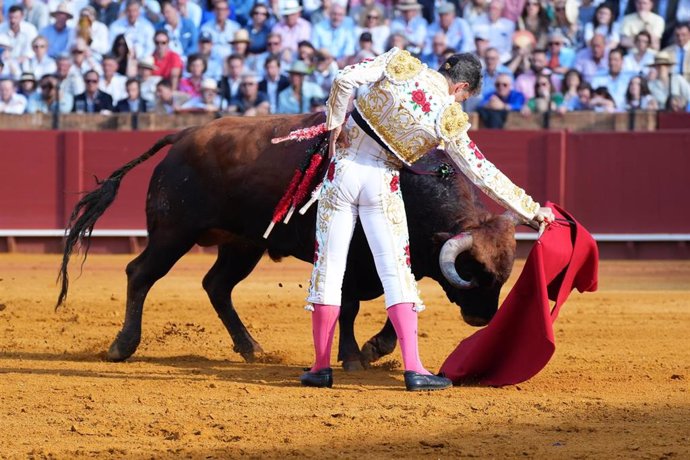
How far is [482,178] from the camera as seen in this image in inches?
197

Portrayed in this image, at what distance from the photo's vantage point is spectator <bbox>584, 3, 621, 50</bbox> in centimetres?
1217

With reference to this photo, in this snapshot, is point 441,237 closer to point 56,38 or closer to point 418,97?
point 418,97

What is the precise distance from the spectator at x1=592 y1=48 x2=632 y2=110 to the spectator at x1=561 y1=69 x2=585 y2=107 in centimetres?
16

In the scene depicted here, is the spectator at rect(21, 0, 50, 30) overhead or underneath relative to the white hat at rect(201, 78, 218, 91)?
overhead

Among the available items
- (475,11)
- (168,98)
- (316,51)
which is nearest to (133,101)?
(168,98)

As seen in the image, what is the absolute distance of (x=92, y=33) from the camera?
12578 mm

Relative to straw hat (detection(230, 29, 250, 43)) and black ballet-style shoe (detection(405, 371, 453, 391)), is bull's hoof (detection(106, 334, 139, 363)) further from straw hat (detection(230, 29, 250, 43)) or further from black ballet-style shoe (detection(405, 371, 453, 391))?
straw hat (detection(230, 29, 250, 43))

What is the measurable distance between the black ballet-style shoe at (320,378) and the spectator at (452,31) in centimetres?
731

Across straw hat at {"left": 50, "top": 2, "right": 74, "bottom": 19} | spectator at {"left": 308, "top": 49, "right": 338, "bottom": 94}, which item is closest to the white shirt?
straw hat at {"left": 50, "top": 2, "right": 74, "bottom": 19}

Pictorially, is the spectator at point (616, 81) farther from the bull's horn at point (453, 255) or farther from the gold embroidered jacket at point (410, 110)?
the gold embroidered jacket at point (410, 110)

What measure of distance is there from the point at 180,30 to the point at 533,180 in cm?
378

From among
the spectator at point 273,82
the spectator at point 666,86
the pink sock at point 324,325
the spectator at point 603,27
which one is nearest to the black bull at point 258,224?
the pink sock at point 324,325

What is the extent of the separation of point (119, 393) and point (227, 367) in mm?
1073

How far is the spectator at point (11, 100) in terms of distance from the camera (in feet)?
40.7
